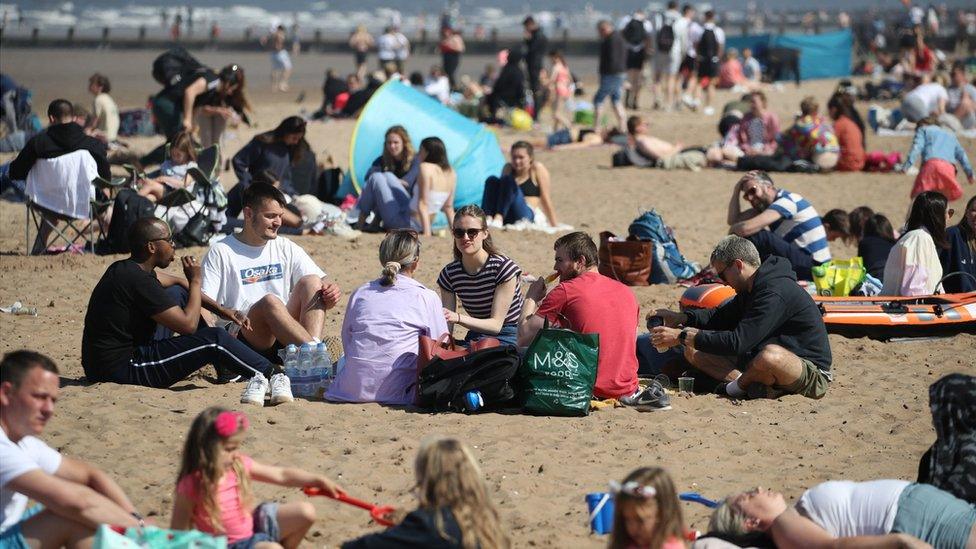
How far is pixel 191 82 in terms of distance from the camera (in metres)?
14.8

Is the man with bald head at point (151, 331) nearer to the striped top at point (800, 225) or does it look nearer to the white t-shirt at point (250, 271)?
the white t-shirt at point (250, 271)

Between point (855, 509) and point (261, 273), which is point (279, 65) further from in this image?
point (855, 509)

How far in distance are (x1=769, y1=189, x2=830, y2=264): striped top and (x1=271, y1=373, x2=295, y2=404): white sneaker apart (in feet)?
13.5

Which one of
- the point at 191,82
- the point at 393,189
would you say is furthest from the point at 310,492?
the point at 191,82

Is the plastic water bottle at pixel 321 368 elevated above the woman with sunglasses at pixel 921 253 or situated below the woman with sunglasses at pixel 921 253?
below

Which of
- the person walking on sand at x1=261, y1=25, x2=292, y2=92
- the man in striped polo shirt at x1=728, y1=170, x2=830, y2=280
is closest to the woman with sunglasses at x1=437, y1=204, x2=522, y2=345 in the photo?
the man in striped polo shirt at x1=728, y1=170, x2=830, y2=280

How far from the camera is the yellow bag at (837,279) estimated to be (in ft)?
30.2

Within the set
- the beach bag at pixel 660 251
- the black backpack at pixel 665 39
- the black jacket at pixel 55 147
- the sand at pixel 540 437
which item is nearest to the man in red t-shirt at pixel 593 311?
the sand at pixel 540 437

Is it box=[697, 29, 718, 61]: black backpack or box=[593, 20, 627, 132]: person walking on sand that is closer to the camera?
box=[593, 20, 627, 132]: person walking on sand

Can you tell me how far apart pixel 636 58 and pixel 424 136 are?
9336mm

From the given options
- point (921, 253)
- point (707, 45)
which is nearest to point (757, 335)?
point (921, 253)

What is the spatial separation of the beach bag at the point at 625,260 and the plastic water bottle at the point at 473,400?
352 cm

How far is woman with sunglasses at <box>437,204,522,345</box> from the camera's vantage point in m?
7.57

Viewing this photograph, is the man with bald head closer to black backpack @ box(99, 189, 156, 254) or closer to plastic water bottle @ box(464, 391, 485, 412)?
plastic water bottle @ box(464, 391, 485, 412)
